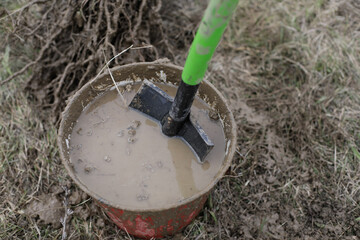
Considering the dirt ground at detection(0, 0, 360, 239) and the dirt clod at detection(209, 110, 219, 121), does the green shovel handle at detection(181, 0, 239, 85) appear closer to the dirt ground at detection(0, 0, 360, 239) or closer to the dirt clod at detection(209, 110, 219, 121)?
the dirt clod at detection(209, 110, 219, 121)

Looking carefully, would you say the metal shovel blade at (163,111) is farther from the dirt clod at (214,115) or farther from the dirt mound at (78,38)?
the dirt mound at (78,38)

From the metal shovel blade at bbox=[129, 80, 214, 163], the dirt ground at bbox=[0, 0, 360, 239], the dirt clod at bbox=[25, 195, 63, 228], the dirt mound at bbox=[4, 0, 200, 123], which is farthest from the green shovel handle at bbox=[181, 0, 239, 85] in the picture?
the dirt clod at bbox=[25, 195, 63, 228]

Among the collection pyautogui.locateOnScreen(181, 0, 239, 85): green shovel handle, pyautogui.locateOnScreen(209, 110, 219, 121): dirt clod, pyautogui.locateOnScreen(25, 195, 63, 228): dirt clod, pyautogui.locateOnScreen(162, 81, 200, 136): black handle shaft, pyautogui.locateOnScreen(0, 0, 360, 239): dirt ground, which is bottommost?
pyautogui.locateOnScreen(25, 195, 63, 228): dirt clod

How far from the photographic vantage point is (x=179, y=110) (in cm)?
149

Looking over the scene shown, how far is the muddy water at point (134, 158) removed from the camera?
1.52 m

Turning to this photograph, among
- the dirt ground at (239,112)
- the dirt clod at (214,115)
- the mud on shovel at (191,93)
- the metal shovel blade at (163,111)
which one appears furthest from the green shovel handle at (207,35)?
the dirt ground at (239,112)

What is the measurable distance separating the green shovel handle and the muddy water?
474 millimetres

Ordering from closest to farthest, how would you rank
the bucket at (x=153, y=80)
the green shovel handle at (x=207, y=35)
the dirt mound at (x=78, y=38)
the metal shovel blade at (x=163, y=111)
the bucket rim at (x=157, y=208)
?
the green shovel handle at (x=207, y=35) < the bucket rim at (x=157, y=208) < the bucket at (x=153, y=80) < the metal shovel blade at (x=163, y=111) < the dirt mound at (x=78, y=38)

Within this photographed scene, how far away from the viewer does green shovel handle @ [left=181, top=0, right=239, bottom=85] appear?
106 centimetres

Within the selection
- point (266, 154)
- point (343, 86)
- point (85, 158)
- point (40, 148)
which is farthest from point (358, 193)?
point (40, 148)

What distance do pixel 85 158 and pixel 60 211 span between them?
0.57 meters

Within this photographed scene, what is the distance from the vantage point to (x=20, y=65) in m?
2.45

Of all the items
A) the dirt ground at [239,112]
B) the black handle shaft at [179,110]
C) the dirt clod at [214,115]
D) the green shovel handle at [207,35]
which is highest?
the green shovel handle at [207,35]

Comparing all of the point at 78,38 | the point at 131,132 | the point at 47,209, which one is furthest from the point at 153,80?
the point at 47,209
